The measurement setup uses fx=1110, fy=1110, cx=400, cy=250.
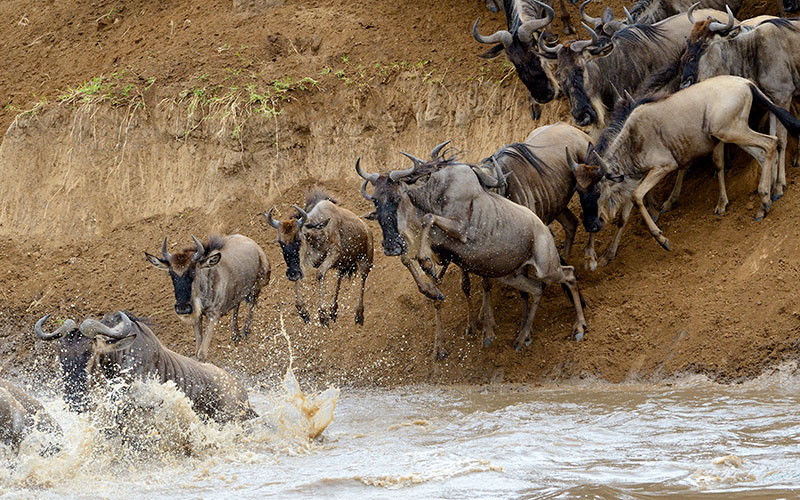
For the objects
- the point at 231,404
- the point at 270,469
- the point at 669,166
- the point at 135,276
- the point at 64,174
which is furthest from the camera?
the point at 64,174

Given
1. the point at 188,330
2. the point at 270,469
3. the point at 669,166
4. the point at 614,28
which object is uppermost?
the point at 614,28

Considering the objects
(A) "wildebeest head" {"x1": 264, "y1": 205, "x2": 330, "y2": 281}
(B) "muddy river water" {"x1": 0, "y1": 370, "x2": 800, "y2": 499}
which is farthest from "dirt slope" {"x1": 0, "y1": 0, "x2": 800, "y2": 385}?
(B) "muddy river water" {"x1": 0, "y1": 370, "x2": 800, "y2": 499}

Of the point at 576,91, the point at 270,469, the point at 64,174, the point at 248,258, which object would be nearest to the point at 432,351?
the point at 248,258

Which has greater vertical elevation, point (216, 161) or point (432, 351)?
point (216, 161)

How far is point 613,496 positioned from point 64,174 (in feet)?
43.4

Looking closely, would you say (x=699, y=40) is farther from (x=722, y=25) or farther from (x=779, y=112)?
(x=779, y=112)

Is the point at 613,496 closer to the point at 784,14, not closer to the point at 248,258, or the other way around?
the point at 248,258

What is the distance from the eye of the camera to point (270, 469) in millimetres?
8023

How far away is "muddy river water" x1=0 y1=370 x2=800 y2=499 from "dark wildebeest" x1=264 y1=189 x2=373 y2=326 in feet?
6.71

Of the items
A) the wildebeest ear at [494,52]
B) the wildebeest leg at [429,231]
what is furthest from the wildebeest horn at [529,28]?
the wildebeest leg at [429,231]

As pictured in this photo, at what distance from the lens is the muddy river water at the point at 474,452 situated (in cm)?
689

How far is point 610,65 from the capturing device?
12781mm

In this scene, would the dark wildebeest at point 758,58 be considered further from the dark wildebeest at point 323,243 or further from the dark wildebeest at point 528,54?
the dark wildebeest at point 323,243

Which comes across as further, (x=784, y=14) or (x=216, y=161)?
(x=216, y=161)
